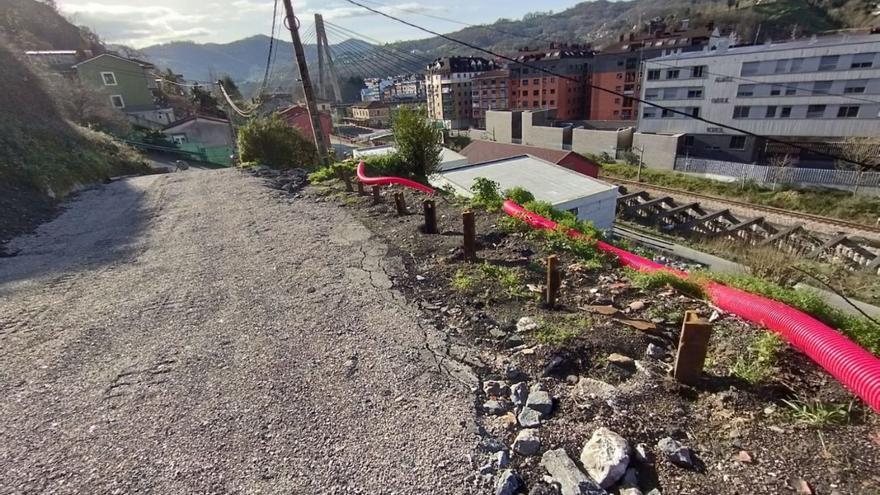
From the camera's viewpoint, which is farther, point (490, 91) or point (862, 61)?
point (490, 91)

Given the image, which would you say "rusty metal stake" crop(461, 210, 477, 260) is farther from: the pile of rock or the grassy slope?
the grassy slope

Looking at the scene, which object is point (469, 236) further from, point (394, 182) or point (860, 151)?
point (860, 151)

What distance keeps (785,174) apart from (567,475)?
29.5 m

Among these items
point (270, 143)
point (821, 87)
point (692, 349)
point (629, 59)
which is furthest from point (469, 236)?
point (629, 59)

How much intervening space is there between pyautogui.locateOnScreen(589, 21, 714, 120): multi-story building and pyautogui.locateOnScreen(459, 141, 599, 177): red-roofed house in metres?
20.5

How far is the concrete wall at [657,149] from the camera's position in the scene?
28.0 meters

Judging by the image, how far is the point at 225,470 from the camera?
289 centimetres

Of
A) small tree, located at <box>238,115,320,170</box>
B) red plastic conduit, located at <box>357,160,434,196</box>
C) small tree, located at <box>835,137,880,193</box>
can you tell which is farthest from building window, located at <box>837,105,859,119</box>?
small tree, located at <box>238,115,320,170</box>

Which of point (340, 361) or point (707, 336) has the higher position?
point (707, 336)

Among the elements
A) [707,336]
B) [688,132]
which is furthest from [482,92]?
[707,336]

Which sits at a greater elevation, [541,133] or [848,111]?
[848,111]

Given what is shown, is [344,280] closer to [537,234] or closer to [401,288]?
[401,288]

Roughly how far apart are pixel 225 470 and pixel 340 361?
1377 millimetres

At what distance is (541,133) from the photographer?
124 ft
